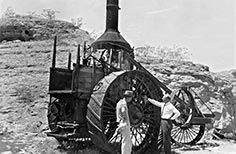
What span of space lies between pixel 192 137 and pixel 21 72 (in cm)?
830

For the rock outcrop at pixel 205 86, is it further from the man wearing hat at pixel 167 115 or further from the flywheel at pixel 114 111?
the man wearing hat at pixel 167 115

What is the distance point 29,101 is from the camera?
12.9 metres

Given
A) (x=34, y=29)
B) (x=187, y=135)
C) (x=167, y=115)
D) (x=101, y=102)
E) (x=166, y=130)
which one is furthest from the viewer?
(x=34, y=29)

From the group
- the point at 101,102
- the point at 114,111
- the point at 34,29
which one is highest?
the point at 34,29

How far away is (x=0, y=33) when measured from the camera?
21422 mm

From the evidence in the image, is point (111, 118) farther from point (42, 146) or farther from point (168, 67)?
point (168, 67)

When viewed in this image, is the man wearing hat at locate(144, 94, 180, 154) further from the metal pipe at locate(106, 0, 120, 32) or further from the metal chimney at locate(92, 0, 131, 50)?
the metal pipe at locate(106, 0, 120, 32)

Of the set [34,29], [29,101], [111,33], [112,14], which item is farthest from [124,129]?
[34,29]

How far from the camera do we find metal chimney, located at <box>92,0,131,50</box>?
1024 centimetres

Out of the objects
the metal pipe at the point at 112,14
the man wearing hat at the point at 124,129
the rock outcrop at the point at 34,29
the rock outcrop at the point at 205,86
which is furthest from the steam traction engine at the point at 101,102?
the rock outcrop at the point at 34,29

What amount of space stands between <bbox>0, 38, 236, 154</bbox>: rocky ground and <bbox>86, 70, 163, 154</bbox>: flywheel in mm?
1171

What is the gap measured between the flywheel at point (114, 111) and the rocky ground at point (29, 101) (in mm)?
1171

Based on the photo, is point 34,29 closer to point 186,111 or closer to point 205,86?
point 205,86

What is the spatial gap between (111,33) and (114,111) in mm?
3205
